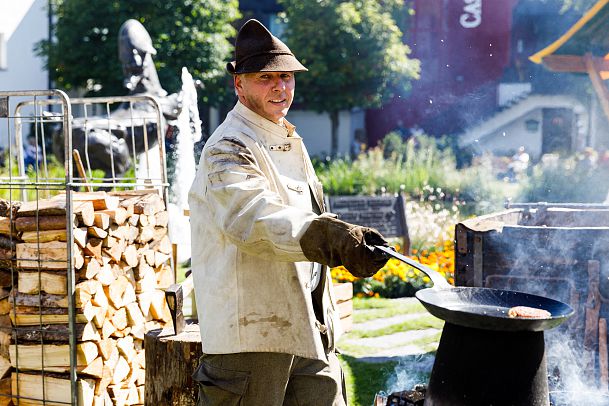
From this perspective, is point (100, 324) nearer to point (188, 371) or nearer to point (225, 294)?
point (188, 371)

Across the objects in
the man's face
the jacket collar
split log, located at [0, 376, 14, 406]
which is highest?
the man's face

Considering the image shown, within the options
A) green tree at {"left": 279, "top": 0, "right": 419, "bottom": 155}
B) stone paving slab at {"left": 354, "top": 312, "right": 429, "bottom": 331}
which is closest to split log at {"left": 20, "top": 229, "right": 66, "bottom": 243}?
stone paving slab at {"left": 354, "top": 312, "right": 429, "bottom": 331}

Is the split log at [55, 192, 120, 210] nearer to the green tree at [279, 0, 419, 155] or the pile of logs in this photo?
the pile of logs

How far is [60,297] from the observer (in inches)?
168

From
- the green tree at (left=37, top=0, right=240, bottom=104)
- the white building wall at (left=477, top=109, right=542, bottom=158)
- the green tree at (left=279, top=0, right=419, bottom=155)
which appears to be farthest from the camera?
the white building wall at (left=477, top=109, right=542, bottom=158)

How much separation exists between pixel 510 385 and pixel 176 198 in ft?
28.3

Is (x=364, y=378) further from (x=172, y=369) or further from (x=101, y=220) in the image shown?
(x=101, y=220)

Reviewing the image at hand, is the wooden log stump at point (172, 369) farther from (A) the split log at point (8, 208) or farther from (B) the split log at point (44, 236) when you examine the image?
(A) the split log at point (8, 208)

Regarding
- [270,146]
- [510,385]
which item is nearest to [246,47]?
[270,146]

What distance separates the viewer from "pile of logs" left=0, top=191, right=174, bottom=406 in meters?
4.25

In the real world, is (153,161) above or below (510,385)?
above

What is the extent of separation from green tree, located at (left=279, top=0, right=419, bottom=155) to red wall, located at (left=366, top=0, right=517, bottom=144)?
485 cm

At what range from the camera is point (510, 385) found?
2584mm

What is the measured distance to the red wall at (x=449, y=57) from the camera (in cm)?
2858
